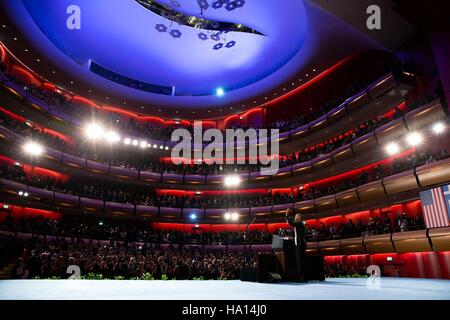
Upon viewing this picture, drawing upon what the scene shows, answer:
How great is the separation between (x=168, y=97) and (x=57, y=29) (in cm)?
1010

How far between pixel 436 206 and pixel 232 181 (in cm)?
1519

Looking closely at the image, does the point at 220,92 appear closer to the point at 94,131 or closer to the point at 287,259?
the point at 94,131

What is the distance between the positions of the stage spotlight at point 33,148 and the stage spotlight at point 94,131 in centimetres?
384

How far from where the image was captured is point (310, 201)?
22.9 metres

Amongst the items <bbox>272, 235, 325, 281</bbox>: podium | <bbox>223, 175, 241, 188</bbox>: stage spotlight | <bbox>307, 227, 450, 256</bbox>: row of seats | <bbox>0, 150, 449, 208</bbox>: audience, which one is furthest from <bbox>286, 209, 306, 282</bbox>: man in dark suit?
<bbox>223, 175, 241, 188</bbox>: stage spotlight

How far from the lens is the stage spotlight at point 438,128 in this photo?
14.3 meters

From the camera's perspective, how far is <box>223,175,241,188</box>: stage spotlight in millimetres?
25763

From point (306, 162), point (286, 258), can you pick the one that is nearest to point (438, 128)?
point (306, 162)

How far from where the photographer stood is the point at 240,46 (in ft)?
77.8

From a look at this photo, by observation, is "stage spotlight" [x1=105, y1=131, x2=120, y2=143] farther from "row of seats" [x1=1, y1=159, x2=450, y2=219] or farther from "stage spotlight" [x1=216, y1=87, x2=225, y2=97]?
"stage spotlight" [x1=216, y1=87, x2=225, y2=97]

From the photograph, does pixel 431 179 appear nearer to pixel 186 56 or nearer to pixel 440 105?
pixel 440 105

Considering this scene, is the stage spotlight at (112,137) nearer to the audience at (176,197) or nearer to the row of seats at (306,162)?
the row of seats at (306,162)

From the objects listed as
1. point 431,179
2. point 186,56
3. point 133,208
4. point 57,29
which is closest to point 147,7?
point 186,56
